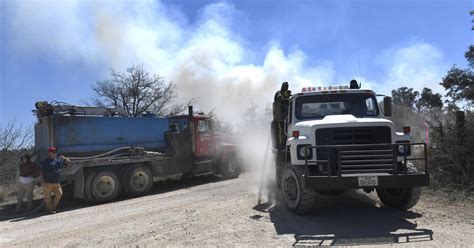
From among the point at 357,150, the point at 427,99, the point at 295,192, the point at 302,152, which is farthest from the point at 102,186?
the point at 427,99

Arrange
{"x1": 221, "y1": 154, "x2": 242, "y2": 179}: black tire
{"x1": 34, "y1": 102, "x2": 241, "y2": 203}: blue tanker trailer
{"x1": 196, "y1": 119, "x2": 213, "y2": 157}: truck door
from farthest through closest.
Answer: {"x1": 221, "y1": 154, "x2": 242, "y2": 179}: black tire → {"x1": 196, "y1": 119, "x2": 213, "y2": 157}: truck door → {"x1": 34, "y1": 102, "x2": 241, "y2": 203}: blue tanker trailer

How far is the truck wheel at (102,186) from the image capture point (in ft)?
36.9

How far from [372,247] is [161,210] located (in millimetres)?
5150

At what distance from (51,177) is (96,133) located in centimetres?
229

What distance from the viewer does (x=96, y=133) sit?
12.2 meters

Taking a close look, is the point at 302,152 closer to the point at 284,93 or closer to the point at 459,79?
the point at 284,93

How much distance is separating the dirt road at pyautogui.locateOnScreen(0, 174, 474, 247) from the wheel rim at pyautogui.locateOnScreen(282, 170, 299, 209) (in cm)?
25

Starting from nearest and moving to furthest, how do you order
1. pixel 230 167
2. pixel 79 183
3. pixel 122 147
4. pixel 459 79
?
pixel 79 183, pixel 122 147, pixel 230 167, pixel 459 79

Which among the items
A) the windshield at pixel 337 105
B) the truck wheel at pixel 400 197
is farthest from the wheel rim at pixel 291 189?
the truck wheel at pixel 400 197

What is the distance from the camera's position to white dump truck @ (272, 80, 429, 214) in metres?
6.66

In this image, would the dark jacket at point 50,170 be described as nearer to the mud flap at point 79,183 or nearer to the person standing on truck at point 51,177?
the person standing on truck at point 51,177

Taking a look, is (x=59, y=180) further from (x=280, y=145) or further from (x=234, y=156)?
(x=234, y=156)

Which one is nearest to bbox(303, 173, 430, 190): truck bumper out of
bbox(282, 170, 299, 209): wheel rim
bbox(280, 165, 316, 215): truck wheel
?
bbox(280, 165, 316, 215): truck wheel

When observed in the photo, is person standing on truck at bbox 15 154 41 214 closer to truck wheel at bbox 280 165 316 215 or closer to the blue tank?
→ the blue tank
